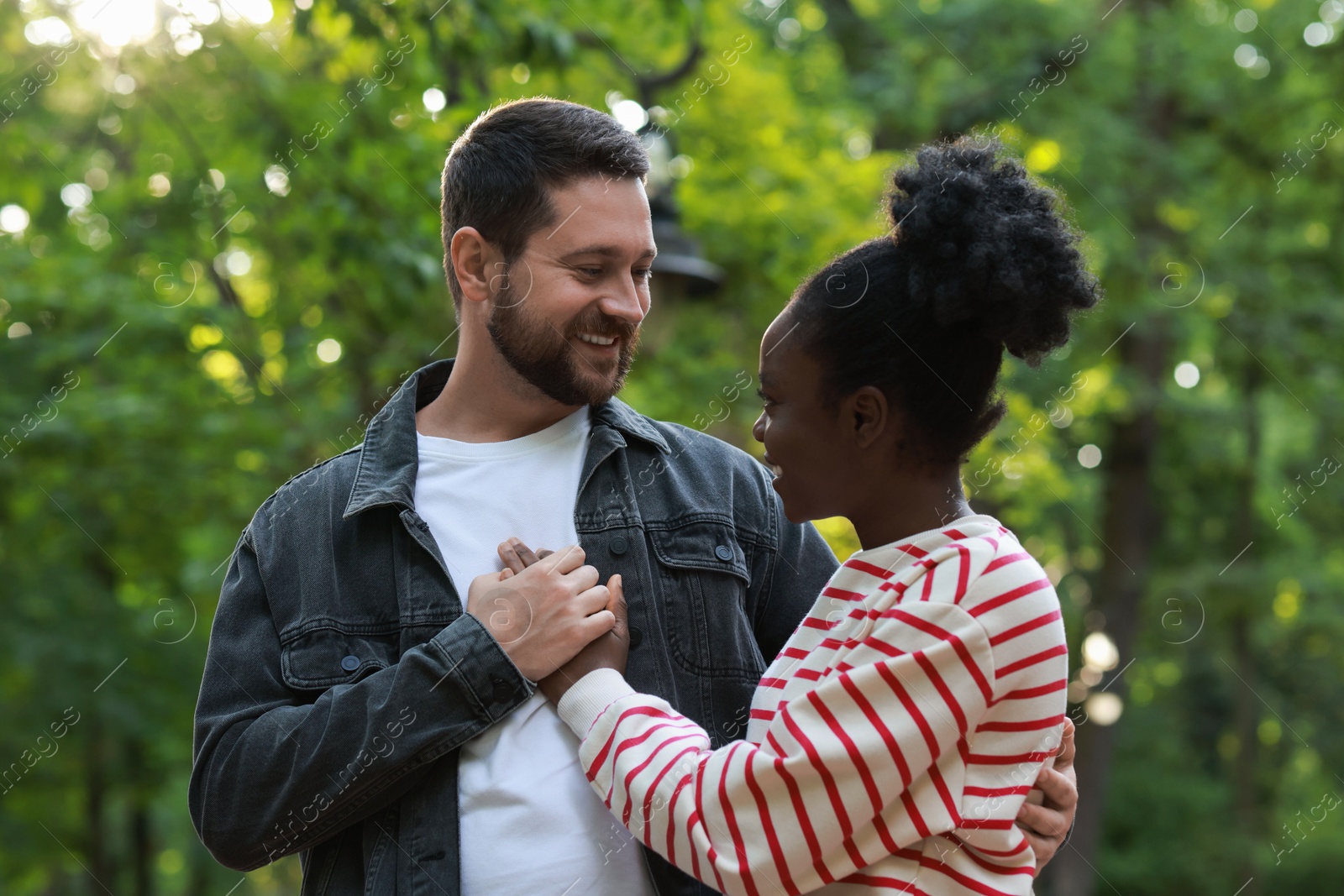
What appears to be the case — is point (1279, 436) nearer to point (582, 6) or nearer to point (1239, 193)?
point (1239, 193)

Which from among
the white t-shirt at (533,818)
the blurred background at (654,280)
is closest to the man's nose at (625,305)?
the white t-shirt at (533,818)

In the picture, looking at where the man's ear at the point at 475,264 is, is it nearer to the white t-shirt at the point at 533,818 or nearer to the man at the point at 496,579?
the man at the point at 496,579

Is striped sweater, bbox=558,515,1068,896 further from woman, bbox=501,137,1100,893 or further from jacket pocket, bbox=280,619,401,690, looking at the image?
jacket pocket, bbox=280,619,401,690

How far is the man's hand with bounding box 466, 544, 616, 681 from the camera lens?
195cm

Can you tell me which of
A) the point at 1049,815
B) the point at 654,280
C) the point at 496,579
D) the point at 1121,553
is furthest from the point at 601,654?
the point at 1121,553

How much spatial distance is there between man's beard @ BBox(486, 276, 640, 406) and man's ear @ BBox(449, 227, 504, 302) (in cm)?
9

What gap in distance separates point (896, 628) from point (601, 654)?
1.71ft

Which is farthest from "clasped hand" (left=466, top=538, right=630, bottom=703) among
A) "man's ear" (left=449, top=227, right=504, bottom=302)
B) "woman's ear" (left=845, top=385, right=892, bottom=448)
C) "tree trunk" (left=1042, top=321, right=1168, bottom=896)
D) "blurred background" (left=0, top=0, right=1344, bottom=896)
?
"tree trunk" (left=1042, top=321, right=1168, bottom=896)

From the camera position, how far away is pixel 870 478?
1.84 m

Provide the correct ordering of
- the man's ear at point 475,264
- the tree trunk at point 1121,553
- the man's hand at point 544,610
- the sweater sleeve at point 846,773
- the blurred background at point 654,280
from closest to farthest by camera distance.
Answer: the sweater sleeve at point 846,773 → the man's hand at point 544,610 → the man's ear at point 475,264 → the blurred background at point 654,280 → the tree trunk at point 1121,553

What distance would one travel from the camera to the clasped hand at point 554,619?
1.95 m

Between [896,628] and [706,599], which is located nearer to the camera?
[896,628]

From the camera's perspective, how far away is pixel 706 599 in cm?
218

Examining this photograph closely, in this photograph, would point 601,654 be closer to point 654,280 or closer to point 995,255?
point 995,255
